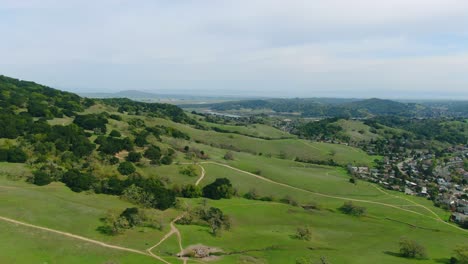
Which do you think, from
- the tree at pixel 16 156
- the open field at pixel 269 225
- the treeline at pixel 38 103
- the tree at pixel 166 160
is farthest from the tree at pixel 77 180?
the treeline at pixel 38 103

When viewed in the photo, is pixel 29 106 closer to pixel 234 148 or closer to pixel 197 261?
pixel 234 148

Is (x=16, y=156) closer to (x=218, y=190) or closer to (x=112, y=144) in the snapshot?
(x=112, y=144)

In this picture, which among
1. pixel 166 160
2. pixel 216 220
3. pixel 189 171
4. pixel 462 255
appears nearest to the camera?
pixel 462 255

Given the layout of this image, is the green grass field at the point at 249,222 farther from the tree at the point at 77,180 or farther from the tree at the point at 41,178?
the tree at the point at 41,178

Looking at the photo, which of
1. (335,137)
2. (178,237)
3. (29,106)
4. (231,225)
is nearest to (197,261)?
(178,237)

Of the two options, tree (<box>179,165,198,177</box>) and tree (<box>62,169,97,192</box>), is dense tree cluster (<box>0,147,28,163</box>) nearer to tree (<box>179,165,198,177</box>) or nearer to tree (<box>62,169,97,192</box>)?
tree (<box>62,169,97,192</box>)

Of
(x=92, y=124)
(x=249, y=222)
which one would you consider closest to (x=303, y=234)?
(x=249, y=222)
